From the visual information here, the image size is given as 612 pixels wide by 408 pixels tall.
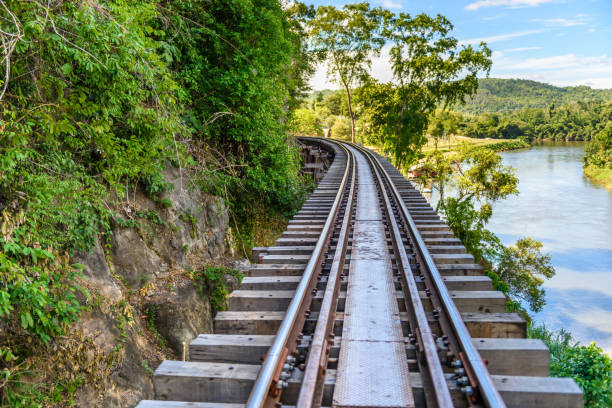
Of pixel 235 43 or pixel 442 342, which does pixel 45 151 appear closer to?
pixel 442 342

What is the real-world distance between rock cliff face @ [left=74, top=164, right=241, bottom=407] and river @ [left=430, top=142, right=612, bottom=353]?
601 inches

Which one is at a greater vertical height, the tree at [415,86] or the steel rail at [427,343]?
the tree at [415,86]

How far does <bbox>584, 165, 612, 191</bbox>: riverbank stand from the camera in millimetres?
40188

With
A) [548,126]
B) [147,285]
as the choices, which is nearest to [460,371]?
[147,285]

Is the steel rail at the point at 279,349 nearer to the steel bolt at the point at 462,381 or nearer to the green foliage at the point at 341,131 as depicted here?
the steel bolt at the point at 462,381

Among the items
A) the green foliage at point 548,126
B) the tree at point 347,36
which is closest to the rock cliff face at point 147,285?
the tree at point 347,36

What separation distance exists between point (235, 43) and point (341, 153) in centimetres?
1379

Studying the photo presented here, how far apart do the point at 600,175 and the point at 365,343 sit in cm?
5188

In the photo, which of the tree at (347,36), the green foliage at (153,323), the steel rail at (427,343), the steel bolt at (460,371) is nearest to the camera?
the steel rail at (427,343)

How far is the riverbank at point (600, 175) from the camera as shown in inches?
1582

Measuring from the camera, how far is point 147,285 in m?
6.23

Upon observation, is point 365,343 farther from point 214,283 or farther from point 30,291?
point 214,283

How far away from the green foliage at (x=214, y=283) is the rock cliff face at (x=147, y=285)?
0.15m

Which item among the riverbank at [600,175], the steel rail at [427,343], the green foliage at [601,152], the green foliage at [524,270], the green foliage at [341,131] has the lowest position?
the green foliage at [524,270]
